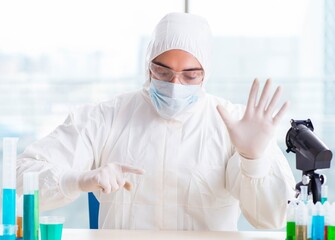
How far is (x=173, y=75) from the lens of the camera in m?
2.26

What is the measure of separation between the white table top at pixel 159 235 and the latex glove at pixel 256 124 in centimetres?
24

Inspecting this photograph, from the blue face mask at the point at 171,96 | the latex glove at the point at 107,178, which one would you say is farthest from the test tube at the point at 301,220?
the blue face mask at the point at 171,96

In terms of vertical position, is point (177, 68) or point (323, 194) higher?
point (177, 68)

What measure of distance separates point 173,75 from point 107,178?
0.52 meters

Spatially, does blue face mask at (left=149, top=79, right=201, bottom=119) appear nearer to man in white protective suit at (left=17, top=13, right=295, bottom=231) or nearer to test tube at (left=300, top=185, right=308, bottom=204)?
man in white protective suit at (left=17, top=13, right=295, bottom=231)

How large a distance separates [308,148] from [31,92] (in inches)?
127

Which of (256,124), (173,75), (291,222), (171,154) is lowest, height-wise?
(291,222)

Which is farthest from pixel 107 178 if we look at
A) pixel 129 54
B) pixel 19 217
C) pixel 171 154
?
pixel 129 54

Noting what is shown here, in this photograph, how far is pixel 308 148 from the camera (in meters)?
1.88

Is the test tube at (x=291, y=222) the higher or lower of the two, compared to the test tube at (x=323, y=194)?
lower

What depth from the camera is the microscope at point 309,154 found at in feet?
6.05

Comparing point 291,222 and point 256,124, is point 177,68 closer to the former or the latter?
point 256,124

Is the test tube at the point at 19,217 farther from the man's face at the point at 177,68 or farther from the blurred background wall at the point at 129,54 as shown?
the blurred background wall at the point at 129,54

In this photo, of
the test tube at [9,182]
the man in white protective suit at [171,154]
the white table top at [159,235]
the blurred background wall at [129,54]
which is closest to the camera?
the test tube at [9,182]
